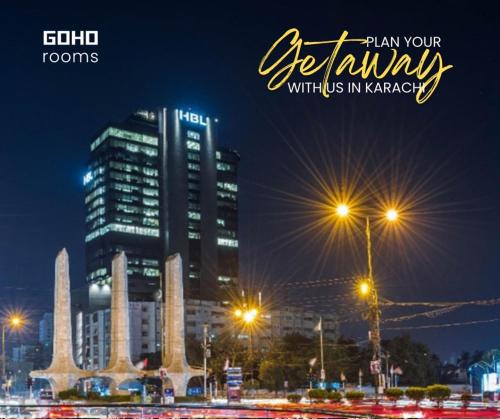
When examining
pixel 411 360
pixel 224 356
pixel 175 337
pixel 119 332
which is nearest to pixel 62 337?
pixel 119 332

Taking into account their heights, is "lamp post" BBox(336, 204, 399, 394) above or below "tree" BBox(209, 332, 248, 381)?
above

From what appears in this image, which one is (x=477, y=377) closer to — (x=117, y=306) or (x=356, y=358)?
(x=356, y=358)

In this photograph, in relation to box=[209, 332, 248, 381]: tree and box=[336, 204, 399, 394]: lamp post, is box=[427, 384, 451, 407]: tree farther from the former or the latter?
box=[209, 332, 248, 381]: tree

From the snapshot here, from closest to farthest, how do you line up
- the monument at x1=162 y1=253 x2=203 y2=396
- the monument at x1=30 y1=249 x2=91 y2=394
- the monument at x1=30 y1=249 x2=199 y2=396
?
the monument at x1=30 y1=249 x2=91 y2=394 → the monument at x1=30 y1=249 x2=199 y2=396 → the monument at x1=162 y1=253 x2=203 y2=396

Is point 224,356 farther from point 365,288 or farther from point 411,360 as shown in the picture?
point 365,288

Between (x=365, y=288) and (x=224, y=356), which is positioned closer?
(x=365, y=288)

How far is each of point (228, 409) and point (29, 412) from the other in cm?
1321

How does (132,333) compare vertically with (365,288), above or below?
below

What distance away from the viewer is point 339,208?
35.9m

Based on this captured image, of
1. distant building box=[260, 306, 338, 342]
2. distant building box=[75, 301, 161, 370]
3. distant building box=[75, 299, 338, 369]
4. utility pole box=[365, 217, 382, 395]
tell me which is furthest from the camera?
distant building box=[260, 306, 338, 342]

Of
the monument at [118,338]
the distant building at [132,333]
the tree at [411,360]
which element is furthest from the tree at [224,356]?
the distant building at [132,333]

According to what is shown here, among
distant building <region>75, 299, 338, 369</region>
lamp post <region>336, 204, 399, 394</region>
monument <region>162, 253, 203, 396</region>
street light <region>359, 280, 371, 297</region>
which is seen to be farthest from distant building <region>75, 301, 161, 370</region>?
lamp post <region>336, 204, 399, 394</region>

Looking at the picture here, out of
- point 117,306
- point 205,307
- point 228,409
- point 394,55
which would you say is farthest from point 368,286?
point 205,307

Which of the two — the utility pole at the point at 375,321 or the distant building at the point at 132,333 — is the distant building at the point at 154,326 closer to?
the distant building at the point at 132,333
